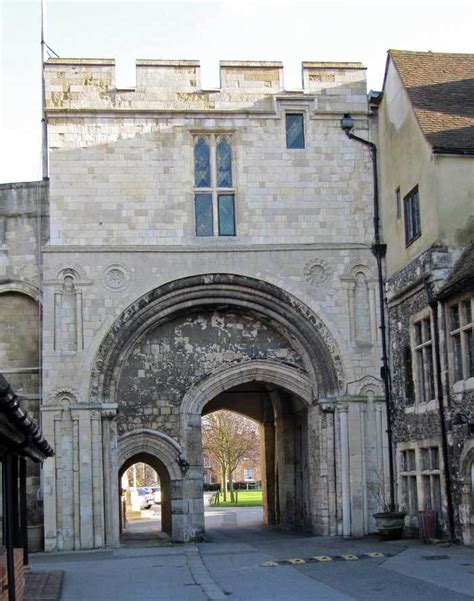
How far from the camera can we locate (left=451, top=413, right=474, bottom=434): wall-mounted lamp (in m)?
18.2

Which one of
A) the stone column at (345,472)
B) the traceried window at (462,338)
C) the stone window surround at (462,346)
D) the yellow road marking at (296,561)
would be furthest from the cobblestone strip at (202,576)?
the traceried window at (462,338)

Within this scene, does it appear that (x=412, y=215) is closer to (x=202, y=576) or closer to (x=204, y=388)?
(x=204, y=388)

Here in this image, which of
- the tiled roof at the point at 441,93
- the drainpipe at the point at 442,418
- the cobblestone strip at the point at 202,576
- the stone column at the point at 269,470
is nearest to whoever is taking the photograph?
the cobblestone strip at the point at 202,576

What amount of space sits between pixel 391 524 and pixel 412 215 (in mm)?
6241

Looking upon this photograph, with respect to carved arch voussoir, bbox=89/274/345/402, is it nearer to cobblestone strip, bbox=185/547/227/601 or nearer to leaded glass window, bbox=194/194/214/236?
leaded glass window, bbox=194/194/214/236

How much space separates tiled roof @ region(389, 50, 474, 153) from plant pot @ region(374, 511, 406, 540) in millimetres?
7236

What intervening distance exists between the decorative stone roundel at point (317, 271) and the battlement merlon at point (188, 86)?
11.6 feet

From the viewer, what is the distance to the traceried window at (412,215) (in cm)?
2153

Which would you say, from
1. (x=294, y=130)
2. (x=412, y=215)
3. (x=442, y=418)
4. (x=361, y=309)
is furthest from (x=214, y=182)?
(x=442, y=418)

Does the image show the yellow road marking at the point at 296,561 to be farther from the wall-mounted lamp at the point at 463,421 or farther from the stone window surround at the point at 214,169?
the stone window surround at the point at 214,169

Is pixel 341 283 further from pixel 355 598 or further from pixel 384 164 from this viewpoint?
pixel 355 598

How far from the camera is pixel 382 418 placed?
76.1ft

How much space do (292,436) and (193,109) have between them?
29.7 feet

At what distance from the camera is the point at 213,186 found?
2367cm
